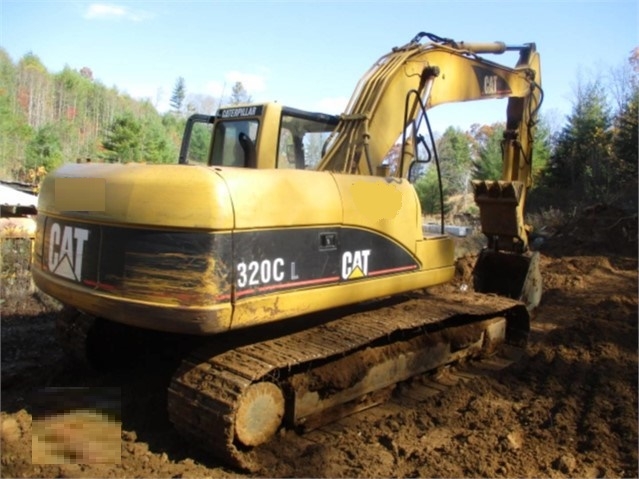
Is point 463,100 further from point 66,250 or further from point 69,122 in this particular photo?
point 69,122

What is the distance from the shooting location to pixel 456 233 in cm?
1909

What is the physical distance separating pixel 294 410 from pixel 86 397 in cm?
166

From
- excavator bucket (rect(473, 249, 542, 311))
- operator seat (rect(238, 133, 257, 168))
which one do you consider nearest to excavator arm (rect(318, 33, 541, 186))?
operator seat (rect(238, 133, 257, 168))

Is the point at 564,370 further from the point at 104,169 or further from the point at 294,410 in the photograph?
the point at 104,169

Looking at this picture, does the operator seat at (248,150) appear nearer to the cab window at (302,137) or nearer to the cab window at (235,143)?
the cab window at (235,143)

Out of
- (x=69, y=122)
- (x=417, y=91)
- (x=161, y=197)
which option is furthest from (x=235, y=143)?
(x=69, y=122)

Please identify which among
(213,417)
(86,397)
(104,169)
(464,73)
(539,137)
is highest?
(539,137)

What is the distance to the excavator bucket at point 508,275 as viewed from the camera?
742 cm

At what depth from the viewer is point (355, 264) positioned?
427 centimetres

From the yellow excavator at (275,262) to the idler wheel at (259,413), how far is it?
0.01m

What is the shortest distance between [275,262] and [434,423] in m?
1.81

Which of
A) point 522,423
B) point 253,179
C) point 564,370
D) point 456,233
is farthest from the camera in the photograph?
point 456,233

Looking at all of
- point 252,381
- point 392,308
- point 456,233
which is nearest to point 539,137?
point 456,233

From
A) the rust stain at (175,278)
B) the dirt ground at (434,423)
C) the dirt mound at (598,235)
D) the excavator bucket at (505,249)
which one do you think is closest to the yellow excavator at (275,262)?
the rust stain at (175,278)
